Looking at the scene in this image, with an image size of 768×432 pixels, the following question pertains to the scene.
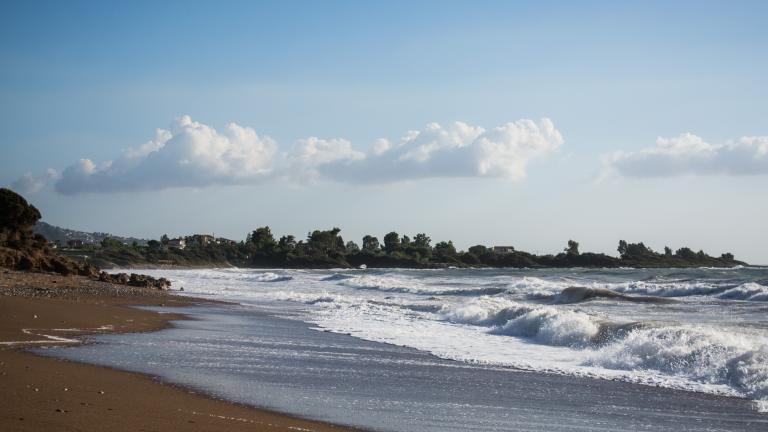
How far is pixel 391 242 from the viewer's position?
13338 centimetres

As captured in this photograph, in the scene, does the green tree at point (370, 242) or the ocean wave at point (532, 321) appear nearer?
the ocean wave at point (532, 321)

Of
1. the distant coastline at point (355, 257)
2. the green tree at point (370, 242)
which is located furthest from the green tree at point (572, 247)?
the green tree at point (370, 242)

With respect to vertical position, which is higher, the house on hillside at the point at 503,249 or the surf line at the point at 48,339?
the house on hillside at the point at 503,249

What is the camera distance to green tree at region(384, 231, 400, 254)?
428ft

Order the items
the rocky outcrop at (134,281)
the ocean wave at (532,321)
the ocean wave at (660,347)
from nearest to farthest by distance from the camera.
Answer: the ocean wave at (660,347), the ocean wave at (532,321), the rocky outcrop at (134,281)

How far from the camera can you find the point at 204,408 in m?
7.04

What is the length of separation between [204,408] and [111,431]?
149cm

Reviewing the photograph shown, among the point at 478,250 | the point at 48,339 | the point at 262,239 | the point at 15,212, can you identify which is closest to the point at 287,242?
the point at 262,239

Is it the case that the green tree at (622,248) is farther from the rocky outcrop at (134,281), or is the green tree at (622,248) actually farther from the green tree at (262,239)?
the rocky outcrop at (134,281)

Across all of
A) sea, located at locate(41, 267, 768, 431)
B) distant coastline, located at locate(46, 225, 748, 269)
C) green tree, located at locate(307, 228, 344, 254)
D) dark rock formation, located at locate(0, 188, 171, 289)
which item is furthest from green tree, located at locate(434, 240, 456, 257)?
sea, located at locate(41, 267, 768, 431)

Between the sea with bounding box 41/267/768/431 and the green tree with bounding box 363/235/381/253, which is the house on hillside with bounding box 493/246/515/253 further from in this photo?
the sea with bounding box 41/267/768/431

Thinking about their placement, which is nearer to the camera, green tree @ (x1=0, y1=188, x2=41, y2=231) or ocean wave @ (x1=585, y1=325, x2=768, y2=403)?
ocean wave @ (x1=585, y1=325, x2=768, y2=403)

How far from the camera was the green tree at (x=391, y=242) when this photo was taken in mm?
130500

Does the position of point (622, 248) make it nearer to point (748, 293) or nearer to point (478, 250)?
point (478, 250)
